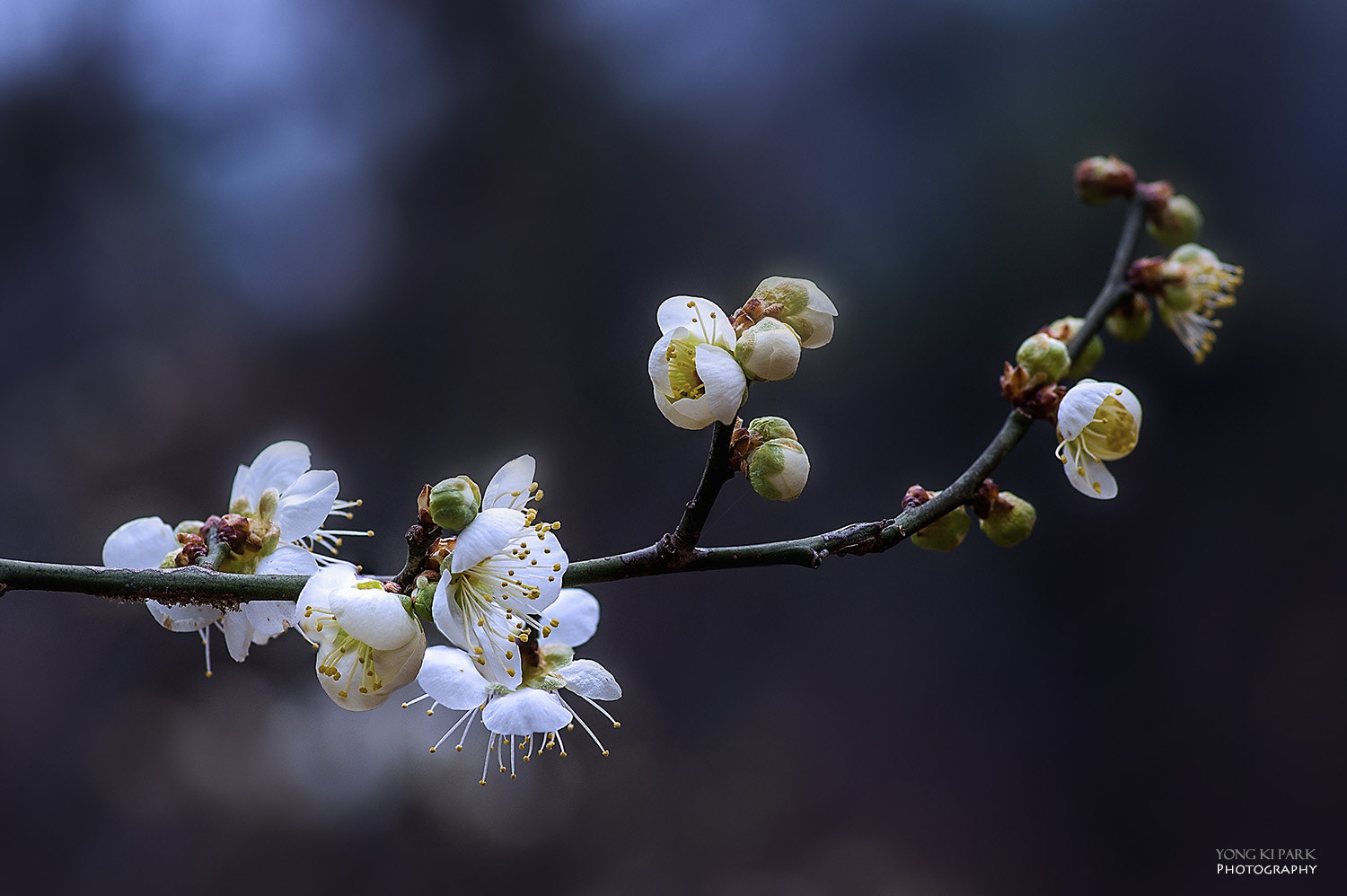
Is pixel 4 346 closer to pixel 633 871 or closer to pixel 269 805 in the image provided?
pixel 269 805

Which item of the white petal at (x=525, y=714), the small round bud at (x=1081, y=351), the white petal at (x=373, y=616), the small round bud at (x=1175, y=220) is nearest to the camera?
the white petal at (x=373, y=616)

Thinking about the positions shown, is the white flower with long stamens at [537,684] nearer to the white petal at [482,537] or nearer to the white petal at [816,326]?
the white petal at [482,537]

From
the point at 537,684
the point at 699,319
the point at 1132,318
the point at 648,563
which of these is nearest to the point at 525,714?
the point at 537,684

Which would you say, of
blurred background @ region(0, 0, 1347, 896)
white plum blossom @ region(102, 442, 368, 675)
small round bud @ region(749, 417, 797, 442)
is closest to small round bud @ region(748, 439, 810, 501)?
small round bud @ region(749, 417, 797, 442)

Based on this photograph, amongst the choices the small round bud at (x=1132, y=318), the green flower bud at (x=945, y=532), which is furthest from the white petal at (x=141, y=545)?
the small round bud at (x=1132, y=318)

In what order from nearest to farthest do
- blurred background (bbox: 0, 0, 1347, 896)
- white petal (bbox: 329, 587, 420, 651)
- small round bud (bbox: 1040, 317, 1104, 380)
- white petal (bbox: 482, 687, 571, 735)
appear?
white petal (bbox: 329, 587, 420, 651)
white petal (bbox: 482, 687, 571, 735)
small round bud (bbox: 1040, 317, 1104, 380)
blurred background (bbox: 0, 0, 1347, 896)

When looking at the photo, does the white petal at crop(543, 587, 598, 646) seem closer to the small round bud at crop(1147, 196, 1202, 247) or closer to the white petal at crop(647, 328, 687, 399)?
the white petal at crop(647, 328, 687, 399)

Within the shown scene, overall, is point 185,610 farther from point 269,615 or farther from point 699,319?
point 699,319
